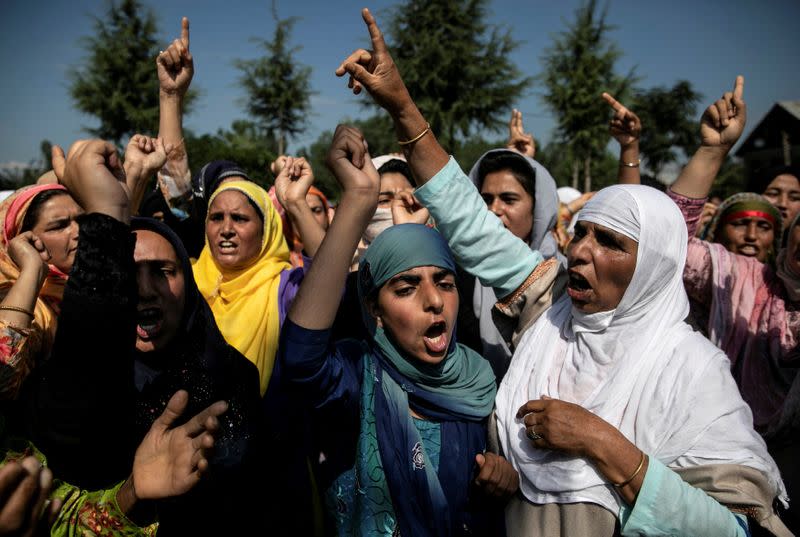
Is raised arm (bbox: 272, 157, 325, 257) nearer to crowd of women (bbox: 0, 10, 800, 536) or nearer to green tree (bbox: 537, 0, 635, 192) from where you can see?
crowd of women (bbox: 0, 10, 800, 536)

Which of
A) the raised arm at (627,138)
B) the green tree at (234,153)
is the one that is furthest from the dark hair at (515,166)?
the green tree at (234,153)

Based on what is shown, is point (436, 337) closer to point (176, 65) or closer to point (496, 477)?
point (496, 477)

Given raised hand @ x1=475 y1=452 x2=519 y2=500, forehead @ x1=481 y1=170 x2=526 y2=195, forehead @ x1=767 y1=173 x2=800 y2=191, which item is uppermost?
forehead @ x1=767 y1=173 x2=800 y2=191

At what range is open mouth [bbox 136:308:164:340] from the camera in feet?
6.22

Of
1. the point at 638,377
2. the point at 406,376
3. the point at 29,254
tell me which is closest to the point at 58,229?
the point at 29,254

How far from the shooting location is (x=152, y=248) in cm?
196

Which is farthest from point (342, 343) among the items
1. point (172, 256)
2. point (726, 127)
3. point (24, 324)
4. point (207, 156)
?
point (207, 156)

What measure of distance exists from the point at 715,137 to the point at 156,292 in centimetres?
260

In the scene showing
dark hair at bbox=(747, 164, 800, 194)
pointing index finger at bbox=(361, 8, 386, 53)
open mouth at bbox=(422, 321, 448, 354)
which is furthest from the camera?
dark hair at bbox=(747, 164, 800, 194)

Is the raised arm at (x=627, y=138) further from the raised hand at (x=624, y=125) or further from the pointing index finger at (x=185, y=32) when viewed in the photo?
the pointing index finger at (x=185, y=32)

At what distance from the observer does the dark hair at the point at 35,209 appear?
90.1 inches

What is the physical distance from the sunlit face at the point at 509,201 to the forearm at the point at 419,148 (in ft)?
3.17

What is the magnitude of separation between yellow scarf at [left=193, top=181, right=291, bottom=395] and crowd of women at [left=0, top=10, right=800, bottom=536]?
0.27 m

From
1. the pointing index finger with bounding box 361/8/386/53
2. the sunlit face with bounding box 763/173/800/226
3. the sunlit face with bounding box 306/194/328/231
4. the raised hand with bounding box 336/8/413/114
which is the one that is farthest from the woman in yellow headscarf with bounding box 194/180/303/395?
the sunlit face with bounding box 763/173/800/226
